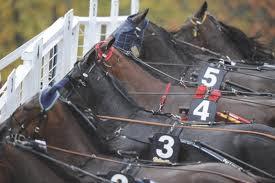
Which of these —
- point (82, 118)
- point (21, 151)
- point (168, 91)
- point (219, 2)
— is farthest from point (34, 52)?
point (219, 2)

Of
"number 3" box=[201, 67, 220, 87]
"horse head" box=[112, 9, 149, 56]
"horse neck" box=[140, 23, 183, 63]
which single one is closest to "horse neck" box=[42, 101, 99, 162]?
"horse head" box=[112, 9, 149, 56]

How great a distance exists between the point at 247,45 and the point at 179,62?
1.67 metres

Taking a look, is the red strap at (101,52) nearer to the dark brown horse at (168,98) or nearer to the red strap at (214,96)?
the dark brown horse at (168,98)

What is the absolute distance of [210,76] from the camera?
617 centimetres

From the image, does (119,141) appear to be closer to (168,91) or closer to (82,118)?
(82,118)

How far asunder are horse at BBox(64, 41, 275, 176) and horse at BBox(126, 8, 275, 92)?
1054mm

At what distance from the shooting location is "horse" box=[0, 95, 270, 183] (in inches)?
150

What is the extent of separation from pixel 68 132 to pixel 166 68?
2.32 m

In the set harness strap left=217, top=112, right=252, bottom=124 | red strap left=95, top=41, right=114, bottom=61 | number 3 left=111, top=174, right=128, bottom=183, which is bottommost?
harness strap left=217, top=112, right=252, bottom=124

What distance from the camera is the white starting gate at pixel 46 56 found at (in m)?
5.22

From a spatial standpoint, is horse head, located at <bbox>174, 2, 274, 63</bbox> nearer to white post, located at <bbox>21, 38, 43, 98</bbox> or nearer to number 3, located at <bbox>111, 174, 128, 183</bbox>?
white post, located at <bbox>21, 38, 43, 98</bbox>

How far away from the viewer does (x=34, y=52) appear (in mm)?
5723

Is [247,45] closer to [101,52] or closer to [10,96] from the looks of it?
[101,52]

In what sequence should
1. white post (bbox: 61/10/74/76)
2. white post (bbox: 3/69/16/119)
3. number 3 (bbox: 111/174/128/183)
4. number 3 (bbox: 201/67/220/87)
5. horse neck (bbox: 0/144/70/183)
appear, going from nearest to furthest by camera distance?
→ horse neck (bbox: 0/144/70/183) < number 3 (bbox: 111/174/128/183) < white post (bbox: 3/69/16/119) < number 3 (bbox: 201/67/220/87) < white post (bbox: 61/10/74/76)
